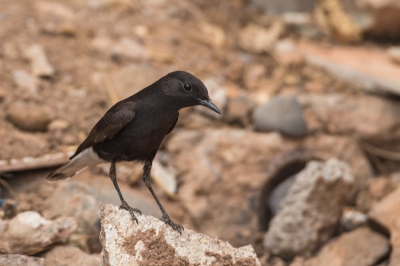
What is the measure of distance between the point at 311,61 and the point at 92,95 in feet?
11.3

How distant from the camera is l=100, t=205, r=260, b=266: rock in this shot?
412 cm

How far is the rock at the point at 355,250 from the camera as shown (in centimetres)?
605

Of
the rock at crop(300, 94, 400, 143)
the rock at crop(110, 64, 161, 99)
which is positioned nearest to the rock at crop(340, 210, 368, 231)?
the rock at crop(300, 94, 400, 143)

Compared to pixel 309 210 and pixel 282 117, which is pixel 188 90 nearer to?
pixel 309 210

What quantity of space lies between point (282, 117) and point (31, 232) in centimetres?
367

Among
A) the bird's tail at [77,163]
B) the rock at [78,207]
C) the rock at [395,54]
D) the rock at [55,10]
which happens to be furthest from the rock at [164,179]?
the rock at [395,54]

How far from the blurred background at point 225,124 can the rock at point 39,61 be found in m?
0.02

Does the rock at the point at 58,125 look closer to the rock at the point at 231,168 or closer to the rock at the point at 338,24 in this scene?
the rock at the point at 231,168

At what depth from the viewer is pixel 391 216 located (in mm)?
6145

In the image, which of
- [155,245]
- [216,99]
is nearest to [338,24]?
[216,99]

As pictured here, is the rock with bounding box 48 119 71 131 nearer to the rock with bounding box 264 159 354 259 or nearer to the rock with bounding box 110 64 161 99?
A: the rock with bounding box 110 64 161 99

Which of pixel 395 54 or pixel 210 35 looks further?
pixel 210 35

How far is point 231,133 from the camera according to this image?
7543 millimetres

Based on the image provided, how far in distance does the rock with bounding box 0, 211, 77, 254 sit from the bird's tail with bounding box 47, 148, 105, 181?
0.40 m
